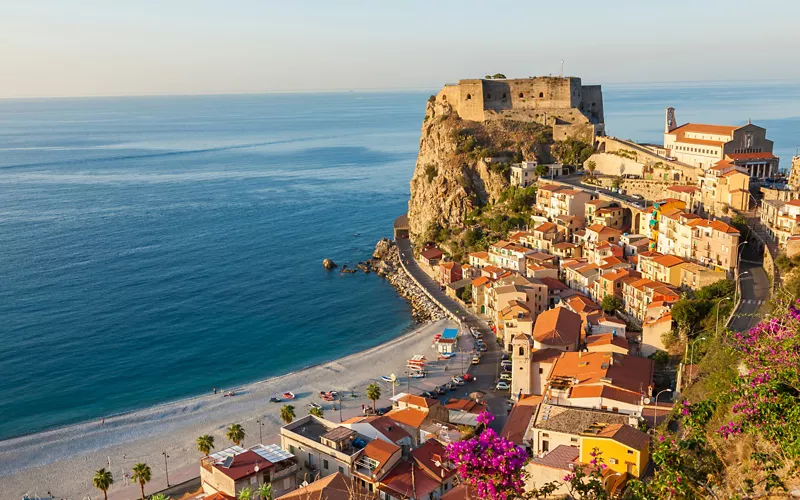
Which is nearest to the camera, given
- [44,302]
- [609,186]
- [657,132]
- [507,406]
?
[507,406]

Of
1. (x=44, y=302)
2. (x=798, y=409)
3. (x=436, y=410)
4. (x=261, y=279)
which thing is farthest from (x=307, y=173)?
(x=798, y=409)

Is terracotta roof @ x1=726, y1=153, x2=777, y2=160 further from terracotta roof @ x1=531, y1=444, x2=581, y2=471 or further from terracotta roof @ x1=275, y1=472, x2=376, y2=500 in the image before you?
terracotta roof @ x1=275, y1=472, x2=376, y2=500

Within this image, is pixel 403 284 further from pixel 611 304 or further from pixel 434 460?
pixel 434 460

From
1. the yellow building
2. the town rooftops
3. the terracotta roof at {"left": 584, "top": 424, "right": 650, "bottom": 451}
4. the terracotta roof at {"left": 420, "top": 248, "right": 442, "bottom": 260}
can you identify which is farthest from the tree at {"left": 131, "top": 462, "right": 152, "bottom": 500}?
the terracotta roof at {"left": 420, "top": 248, "right": 442, "bottom": 260}

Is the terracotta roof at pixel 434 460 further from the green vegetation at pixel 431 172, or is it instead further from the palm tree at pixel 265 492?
the green vegetation at pixel 431 172

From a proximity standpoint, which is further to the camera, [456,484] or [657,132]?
[657,132]

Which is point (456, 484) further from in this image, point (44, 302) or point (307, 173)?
point (307, 173)
